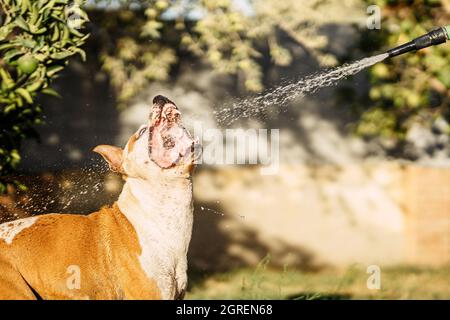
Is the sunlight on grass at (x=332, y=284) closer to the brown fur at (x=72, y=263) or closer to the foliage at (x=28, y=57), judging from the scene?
the brown fur at (x=72, y=263)

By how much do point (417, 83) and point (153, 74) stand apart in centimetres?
351

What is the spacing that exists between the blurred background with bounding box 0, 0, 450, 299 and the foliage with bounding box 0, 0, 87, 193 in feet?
7.32

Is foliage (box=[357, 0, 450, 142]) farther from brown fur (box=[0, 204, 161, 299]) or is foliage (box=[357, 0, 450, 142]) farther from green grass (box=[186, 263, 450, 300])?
brown fur (box=[0, 204, 161, 299])

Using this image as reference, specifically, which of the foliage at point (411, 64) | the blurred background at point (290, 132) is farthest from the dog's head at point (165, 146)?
the foliage at point (411, 64)

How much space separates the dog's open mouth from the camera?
3943 millimetres

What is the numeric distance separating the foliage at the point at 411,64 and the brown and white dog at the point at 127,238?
4907mm

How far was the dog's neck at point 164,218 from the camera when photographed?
4.00 meters

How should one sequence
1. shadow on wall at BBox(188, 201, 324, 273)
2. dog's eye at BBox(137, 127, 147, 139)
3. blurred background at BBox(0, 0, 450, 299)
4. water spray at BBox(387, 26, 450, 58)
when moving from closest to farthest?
dog's eye at BBox(137, 127, 147, 139)
water spray at BBox(387, 26, 450, 58)
blurred background at BBox(0, 0, 450, 299)
shadow on wall at BBox(188, 201, 324, 273)

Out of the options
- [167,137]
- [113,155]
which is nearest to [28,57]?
[113,155]

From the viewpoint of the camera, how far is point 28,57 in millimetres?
3996

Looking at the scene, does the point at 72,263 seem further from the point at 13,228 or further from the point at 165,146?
the point at 165,146

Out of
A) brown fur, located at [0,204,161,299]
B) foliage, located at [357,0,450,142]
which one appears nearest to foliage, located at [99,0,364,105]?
foliage, located at [357,0,450,142]

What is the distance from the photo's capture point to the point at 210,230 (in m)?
11.2
